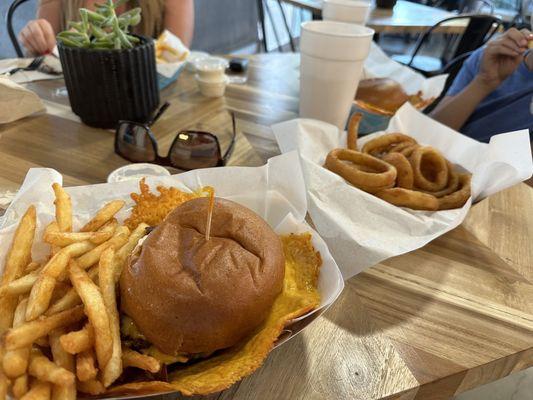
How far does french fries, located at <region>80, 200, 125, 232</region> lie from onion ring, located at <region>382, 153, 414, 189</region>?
0.84 meters

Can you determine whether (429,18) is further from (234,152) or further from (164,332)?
(164,332)

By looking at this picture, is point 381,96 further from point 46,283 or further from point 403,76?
point 46,283

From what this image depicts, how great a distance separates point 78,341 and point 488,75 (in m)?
2.06

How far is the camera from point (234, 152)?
1.48 m

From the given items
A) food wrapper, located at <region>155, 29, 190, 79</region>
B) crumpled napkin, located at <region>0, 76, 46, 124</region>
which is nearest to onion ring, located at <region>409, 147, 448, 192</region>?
food wrapper, located at <region>155, 29, 190, 79</region>

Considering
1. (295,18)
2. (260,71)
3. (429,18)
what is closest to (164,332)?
(260,71)

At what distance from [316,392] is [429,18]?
13.0 ft

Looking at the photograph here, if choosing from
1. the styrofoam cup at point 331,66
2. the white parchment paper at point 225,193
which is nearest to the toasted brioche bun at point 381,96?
the styrofoam cup at point 331,66

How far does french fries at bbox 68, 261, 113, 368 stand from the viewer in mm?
616

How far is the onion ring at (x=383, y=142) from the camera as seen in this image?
4.48 feet

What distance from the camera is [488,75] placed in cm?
187

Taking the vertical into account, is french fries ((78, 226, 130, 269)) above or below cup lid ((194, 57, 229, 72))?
above

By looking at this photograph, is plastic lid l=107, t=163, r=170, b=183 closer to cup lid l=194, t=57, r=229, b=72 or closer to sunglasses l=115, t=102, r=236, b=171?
sunglasses l=115, t=102, r=236, b=171

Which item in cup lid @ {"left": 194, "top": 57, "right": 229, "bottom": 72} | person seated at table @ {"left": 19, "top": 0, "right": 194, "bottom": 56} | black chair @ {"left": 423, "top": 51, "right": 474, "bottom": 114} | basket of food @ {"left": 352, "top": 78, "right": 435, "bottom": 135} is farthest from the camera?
person seated at table @ {"left": 19, "top": 0, "right": 194, "bottom": 56}
